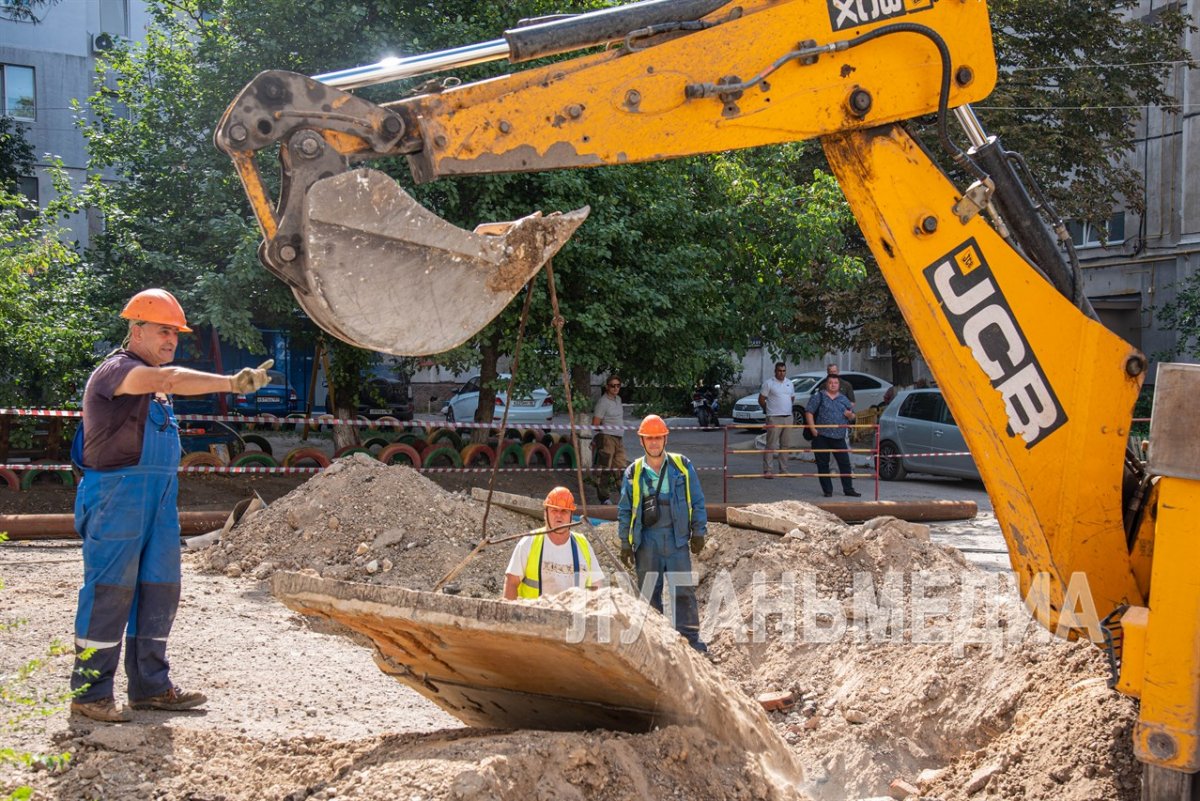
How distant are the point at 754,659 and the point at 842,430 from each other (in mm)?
8308

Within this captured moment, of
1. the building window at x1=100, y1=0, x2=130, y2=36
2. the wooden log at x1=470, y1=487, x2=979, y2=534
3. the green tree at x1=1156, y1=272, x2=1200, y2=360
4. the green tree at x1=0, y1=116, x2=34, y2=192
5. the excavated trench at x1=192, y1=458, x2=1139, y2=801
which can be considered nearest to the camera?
the excavated trench at x1=192, y1=458, x2=1139, y2=801

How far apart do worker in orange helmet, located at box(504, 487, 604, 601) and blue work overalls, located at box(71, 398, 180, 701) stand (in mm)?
1776

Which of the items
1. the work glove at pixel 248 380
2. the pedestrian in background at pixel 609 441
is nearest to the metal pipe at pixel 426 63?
the work glove at pixel 248 380

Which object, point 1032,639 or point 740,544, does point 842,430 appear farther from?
point 1032,639

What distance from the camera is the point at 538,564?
618cm

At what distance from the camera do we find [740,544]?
33.6 ft

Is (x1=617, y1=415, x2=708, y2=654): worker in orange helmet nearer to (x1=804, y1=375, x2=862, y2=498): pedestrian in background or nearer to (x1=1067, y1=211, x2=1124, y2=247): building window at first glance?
(x1=804, y1=375, x2=862, y2=498): pedestrian in background

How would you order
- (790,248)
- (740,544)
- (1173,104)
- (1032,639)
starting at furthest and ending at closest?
1. (1173,104)
2. (790,248)
3. (740,544)
4. (1032,639)

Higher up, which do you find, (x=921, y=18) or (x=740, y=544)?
(x=921, y=18)

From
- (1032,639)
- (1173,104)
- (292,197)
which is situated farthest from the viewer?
(1173,104)

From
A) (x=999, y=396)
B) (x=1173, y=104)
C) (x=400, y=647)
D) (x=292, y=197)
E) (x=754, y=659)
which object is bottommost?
(x=754, y=659)

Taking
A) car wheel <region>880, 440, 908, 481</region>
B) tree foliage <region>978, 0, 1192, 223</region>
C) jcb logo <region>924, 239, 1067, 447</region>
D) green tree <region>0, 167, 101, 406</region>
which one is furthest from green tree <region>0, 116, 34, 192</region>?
jcb logo <region>924, 239, 1067, 447</region>

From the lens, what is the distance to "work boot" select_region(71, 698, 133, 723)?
16.4 ft

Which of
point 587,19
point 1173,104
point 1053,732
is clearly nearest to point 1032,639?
point 1053,732
